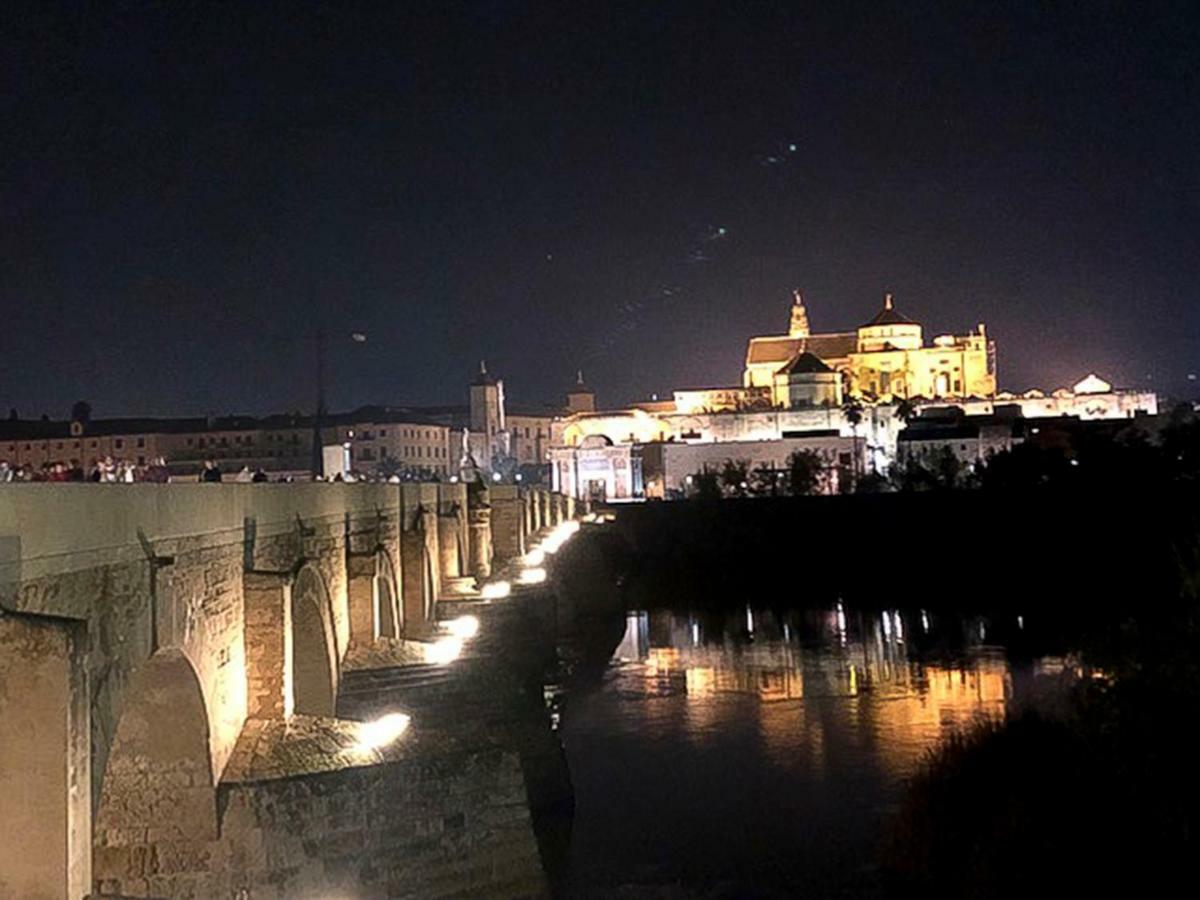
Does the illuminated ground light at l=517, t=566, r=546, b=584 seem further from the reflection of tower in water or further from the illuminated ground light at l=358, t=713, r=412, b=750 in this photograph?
the illuminated ground light at l=358, t=713, r=412, b=750

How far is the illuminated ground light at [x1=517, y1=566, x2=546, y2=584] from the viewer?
2970 centimetres

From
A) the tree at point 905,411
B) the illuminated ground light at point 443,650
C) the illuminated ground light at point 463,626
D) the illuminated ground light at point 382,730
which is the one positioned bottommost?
the illuminated ground light at point 382,730

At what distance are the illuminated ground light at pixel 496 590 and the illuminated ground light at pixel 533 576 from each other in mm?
583

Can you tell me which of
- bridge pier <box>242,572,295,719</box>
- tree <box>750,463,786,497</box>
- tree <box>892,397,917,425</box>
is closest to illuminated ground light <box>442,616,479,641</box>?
bridge pier <box>242,572,295,719</box>

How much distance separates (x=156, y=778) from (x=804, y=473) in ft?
253

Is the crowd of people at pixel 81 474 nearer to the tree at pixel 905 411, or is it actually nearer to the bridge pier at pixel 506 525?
the bridge pier at pixel 506 525

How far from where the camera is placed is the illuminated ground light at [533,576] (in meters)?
29.7

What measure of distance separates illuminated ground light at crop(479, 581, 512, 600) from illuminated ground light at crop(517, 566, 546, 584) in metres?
0.58

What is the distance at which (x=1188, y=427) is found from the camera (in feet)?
219

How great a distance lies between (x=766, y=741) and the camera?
23.1 metres

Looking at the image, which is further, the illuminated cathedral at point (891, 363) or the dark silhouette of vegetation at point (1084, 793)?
the illuminated cathedral at point (891, 363)

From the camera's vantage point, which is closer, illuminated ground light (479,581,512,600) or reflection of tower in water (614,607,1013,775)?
reflection of tower in water (614,607,1013,775)

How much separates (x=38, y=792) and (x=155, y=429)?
84054mm

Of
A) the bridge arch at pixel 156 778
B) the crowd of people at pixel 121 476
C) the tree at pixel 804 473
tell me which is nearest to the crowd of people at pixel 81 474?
the crowd of people at pixel 121 476
